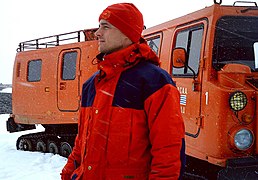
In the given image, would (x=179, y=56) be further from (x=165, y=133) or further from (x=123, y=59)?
(x=165, y=133)

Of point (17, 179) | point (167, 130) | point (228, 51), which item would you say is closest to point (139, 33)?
point (167, 130)

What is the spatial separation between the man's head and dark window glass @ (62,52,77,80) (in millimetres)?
6078

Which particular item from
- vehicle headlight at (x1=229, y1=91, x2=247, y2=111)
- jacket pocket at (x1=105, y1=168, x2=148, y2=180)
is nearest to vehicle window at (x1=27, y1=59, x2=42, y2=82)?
vehicle headlight at (x1=229, y1=91, x2=247, y2=111)

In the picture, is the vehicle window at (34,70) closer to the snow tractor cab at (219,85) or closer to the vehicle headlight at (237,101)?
the snow tractor cab at (219,85)

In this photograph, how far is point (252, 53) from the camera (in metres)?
4.49

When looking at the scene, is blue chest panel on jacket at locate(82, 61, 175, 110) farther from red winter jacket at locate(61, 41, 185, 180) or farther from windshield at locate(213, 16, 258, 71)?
windshield at locate(213, 16, 258, 71)

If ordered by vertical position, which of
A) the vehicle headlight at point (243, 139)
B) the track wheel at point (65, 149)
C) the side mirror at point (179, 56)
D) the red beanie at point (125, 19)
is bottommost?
the track wheel at point (65, 149)

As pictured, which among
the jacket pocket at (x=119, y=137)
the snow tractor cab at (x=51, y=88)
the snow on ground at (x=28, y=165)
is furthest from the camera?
the snow tractor cab at (x=51, y=88)

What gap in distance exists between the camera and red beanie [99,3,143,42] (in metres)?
2.20

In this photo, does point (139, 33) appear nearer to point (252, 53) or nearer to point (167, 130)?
point (167, 130)

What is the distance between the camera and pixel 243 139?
383 cm

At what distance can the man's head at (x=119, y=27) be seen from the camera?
→ 2203 millimetres

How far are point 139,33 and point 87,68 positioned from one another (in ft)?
19.2

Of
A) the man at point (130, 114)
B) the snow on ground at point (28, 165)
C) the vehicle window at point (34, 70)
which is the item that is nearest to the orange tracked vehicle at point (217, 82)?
the man at point (130, 114)
